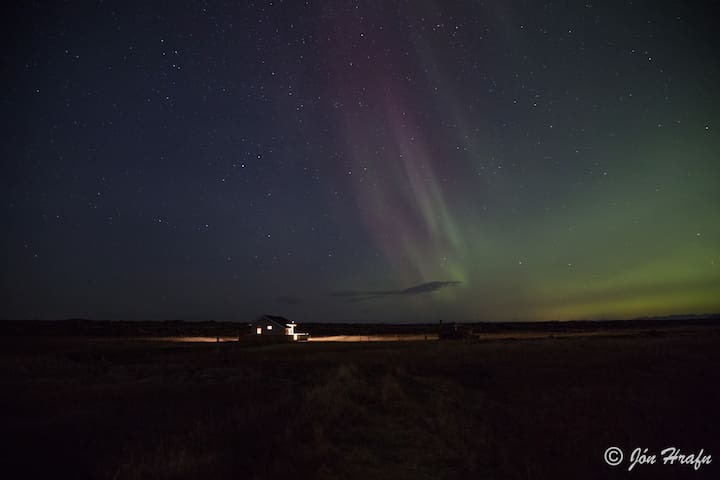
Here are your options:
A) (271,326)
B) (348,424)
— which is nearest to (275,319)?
(271,326)

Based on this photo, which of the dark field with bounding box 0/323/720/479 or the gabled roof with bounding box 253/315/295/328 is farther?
the gabled roof with bounding box 253/315/295/328

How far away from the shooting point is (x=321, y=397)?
1352 cm

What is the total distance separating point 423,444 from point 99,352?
35014mm

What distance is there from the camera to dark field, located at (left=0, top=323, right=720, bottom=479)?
8.32 meters

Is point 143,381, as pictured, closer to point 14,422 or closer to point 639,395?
point 14,422

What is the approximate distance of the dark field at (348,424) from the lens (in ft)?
27.3

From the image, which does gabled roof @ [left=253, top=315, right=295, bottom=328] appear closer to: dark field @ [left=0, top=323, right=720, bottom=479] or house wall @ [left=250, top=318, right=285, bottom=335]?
house wall @ [left=250, top=318, right=285, bottom=335]

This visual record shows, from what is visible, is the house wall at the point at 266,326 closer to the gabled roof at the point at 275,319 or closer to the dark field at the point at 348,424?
the gabled roof at the point at 275,319

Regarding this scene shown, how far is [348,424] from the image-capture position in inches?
434

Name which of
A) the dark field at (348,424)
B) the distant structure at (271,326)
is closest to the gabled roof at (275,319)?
the distant structure at (271,326)

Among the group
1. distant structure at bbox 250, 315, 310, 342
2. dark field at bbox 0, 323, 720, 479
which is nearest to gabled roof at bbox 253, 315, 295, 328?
distant structure at bbox 250, 315, 310, 342

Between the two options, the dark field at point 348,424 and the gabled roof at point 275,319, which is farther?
the gabled roof at point 275,319

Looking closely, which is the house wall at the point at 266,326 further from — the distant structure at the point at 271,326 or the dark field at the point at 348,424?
the dark field at the point at 348,424

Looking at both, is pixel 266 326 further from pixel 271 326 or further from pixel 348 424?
pixel 348 424
